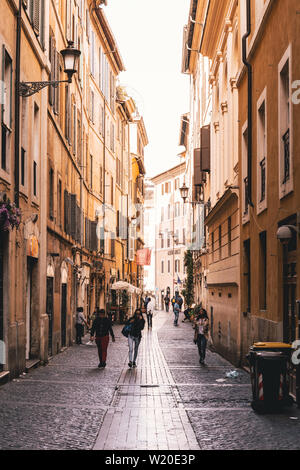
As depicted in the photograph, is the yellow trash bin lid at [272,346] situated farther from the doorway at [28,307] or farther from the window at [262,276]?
the doorway at [28,307]

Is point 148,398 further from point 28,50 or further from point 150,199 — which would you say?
point 150,199

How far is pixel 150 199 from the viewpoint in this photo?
10812 cm

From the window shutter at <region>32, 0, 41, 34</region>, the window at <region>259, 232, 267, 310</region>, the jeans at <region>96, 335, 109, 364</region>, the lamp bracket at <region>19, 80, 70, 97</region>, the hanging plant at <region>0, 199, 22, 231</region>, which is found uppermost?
the window shutter at <region>32, 0, 41, 34</region>

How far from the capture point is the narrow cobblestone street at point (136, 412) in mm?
9211

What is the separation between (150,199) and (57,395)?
3725 inches

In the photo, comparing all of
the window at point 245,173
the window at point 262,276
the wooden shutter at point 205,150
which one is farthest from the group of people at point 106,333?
the wooden shutter at point 205,150

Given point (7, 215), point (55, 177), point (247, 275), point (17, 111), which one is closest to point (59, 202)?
point (55, 177)

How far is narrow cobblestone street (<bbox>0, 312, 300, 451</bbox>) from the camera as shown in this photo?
921 centimetres

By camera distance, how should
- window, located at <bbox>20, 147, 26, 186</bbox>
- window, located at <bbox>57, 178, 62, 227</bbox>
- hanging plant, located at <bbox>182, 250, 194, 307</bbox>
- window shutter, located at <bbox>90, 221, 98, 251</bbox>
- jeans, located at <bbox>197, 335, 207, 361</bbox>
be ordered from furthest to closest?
hanging plant, located at <bbox>182, 250, 194, 307</bbox> < window shutter, located at <bbox>90, 221, 98, 251</bbox> < window, located at <bbox>57, 178, 62, 227</bbox> < jeans, located at <bbox>197, 335, 207, 361</bbox> < window, located at <bbox>20, 147, 26, 186</bbox>

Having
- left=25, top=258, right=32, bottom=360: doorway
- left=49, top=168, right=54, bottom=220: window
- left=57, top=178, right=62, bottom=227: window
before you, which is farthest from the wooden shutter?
left=25, top=258, right=32, bottom=360: doorway

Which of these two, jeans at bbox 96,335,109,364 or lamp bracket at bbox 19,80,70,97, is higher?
lamp bracket at bbox 19,80,70,97

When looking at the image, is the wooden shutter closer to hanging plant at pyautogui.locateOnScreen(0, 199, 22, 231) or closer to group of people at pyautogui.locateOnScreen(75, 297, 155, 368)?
group of people at pyautogui.locateOnScreen(75, 297, 155, 368)
